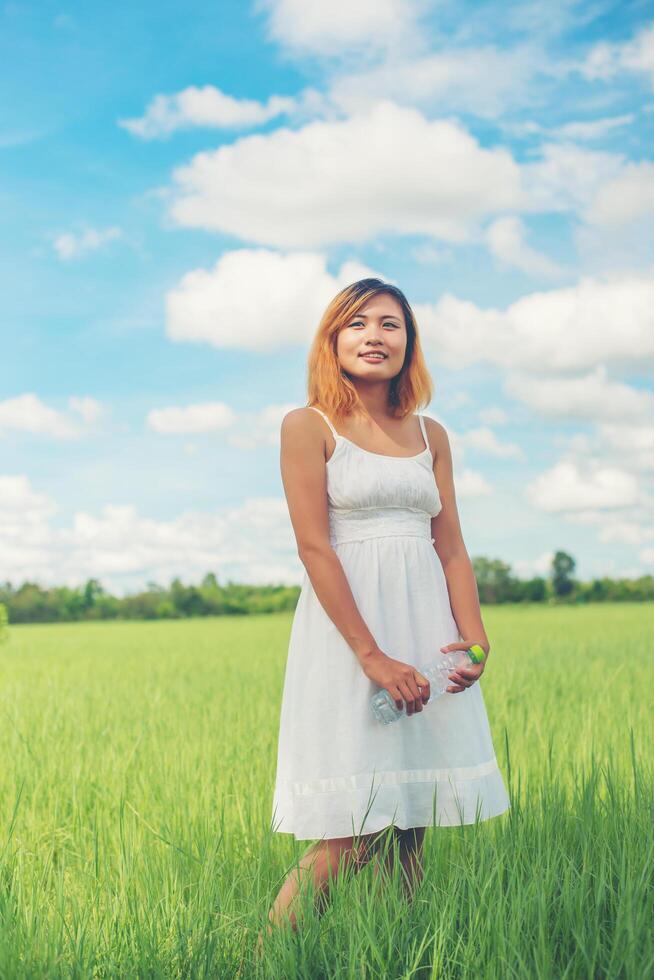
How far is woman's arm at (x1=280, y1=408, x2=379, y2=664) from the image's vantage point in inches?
92.0

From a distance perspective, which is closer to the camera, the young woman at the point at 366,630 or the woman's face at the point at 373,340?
the young woman at the point at 366,630

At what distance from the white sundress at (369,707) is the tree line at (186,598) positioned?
119 feet

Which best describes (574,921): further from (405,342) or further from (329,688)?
(405,342)

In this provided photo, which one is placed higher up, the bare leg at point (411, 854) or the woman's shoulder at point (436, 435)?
the woman's shoulder at point (436, 435)

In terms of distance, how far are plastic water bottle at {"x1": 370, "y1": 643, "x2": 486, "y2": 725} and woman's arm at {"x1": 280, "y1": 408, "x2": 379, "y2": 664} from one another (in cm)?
13

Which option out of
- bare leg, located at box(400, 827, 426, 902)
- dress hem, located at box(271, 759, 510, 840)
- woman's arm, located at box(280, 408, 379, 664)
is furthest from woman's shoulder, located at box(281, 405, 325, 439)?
bare leg, located at box(400, 827, 426, 902)

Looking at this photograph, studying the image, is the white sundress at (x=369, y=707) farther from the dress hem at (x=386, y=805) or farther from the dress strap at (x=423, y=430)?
the dress strap at (x=423, y=430)

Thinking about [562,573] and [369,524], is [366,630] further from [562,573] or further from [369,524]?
[562,573]

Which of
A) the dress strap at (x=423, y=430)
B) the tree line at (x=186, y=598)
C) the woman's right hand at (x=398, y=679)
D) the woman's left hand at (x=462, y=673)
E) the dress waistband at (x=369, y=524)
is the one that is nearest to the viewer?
the woman's right hand at (x=398, y=679)

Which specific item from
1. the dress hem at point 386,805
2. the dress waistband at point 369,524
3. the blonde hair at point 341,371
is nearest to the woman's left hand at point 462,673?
the dress hem at point 386,805

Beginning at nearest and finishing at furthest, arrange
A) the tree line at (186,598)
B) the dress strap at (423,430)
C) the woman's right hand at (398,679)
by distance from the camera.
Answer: the woman's right hand at (398,679) → the dress strap at (423,430) → the tree line at (186,598)

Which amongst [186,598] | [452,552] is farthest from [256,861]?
[186,598]

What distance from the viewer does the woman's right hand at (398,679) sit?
7.54 feet

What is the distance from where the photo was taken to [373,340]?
2596 millimetres
